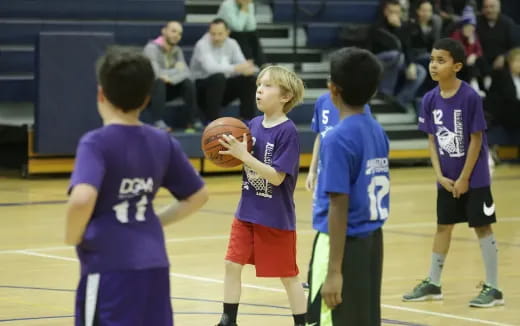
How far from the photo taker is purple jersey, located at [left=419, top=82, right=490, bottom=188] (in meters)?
6.58

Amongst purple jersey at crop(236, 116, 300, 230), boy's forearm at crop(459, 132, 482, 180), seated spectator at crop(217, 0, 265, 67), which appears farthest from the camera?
seated spectator at crop(217, 0, 265, 67)

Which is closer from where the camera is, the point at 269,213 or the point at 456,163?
the point at 269,213

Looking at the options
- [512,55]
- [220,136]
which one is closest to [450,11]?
[512,55]

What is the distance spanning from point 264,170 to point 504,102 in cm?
1124

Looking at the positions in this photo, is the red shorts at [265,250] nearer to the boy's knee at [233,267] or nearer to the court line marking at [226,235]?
the boy's knee at [233,267]

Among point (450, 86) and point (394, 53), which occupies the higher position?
point (394, 53)

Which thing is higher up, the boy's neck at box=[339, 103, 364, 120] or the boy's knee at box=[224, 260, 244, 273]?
the boy's neck at box=[339, 103, 364, 120]

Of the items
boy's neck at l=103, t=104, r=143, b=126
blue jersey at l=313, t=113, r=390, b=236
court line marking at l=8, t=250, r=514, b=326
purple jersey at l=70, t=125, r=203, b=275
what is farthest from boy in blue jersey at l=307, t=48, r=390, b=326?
court line marking at l=8, t=250, r=514, b=326

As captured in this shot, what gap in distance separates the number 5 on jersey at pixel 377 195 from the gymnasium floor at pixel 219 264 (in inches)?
81.9

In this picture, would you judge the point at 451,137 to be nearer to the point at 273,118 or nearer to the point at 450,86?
the point at 450,86

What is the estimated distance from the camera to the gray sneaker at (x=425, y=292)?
22.1 feet

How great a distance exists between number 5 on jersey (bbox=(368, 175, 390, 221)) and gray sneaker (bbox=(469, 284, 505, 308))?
8.96 ft

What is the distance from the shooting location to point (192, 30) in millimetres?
15250

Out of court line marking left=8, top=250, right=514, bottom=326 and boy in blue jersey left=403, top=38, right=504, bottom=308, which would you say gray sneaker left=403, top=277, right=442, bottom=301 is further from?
court line marking left=8, top=250, right=514, bottom=326
